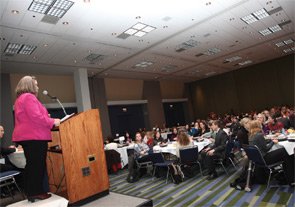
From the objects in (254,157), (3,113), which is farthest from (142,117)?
(254,157)

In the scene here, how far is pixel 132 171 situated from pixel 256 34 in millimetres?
8989

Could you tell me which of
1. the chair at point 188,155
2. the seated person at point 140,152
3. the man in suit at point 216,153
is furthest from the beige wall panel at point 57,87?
the man in suit at point 216,153

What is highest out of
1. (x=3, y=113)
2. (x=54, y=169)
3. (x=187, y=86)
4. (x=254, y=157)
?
(x=187, y=86)

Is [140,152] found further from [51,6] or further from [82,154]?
[51,6]

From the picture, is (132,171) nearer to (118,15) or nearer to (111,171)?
(111,171)

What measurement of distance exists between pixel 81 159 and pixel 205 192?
113 inches

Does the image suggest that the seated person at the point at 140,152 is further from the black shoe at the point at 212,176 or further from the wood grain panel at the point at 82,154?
the wood grain panel at the point at 82,154

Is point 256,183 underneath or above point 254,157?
underneath

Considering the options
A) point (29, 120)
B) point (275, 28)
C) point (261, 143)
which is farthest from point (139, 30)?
point (275, 28)

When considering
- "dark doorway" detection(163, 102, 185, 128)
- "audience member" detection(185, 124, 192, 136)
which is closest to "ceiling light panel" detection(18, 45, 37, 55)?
"audience member" detection(185, 124, 192, 136)

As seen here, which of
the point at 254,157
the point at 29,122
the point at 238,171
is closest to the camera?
the point at 29,122

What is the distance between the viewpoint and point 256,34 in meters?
10.6

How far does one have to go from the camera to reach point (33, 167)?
2285 mm

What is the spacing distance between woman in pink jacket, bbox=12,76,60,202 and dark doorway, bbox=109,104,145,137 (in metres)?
13.5
